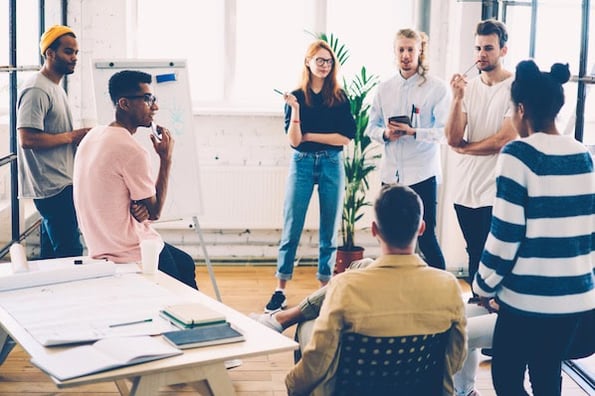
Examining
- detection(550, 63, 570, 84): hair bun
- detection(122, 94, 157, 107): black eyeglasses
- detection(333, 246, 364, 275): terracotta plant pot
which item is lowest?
detection(333, 246, 364, 275): terracotta plant pot

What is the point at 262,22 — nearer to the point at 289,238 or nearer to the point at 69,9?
the point at 69,9

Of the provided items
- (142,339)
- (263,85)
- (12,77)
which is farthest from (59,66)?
(142,339)

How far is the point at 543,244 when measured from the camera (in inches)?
99.4

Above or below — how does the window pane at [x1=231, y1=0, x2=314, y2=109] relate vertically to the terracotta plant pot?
above

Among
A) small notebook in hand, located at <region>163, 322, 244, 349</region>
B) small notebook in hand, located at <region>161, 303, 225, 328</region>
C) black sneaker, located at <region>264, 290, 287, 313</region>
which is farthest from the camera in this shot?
black sneaker, located at <region>264, 290, 287, 313</region>

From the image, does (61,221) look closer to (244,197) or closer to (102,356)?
Result: (244,197)

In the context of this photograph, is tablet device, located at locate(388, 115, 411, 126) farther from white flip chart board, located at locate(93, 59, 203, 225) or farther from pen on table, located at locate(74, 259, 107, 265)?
pen on table, located at locate(74, 259, 107, 265)

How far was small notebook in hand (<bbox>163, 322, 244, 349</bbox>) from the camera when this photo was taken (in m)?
2.35

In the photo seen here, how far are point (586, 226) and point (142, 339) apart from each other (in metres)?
1.34

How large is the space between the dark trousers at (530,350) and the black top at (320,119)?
224 centimetres

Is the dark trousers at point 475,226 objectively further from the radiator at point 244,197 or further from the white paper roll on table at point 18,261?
the white paper roll on table at point 18,261

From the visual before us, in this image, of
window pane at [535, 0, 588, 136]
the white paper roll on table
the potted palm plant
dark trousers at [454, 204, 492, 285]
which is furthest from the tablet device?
the white paper roll on table

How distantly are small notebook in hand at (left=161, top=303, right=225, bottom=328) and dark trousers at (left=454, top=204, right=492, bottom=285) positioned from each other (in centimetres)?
183

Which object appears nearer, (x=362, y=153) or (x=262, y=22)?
(x=362, y=153)
